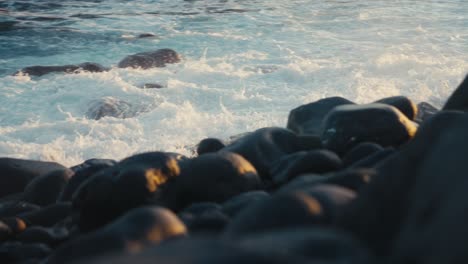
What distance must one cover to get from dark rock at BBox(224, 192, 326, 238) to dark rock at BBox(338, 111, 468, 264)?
0.09 meters

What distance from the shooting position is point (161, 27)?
13695 mm

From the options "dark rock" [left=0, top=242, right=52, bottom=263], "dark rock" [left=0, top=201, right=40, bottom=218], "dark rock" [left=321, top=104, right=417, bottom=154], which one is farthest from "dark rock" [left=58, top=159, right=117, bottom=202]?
"dark rock" [left=321, top=104, right=417, bottom=154]

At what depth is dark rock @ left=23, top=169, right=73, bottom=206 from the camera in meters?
4.73

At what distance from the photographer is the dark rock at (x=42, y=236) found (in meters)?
3.57

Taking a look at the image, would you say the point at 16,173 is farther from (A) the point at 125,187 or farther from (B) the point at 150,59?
(B) the point at 150,59

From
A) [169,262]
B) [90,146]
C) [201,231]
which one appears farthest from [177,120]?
[169,262]

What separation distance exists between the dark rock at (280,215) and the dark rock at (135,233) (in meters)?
0.18

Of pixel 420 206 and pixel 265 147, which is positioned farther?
pixel 265 147

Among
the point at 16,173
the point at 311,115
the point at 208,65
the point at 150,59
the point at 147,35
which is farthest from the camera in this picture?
the point at 147,35

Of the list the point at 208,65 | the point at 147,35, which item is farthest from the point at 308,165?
the point at 147,35

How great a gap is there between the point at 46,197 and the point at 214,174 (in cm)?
166

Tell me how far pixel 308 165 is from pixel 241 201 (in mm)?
592

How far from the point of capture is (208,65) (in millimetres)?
10078

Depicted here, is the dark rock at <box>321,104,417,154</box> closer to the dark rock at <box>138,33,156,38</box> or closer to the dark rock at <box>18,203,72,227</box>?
the dark rock at <box>18,203,72,227</box>
